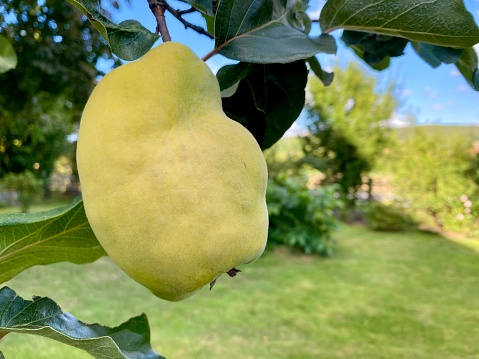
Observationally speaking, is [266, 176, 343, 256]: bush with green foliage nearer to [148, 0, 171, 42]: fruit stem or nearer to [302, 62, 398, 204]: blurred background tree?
[302, 62, 398, 204]: blurred background tree

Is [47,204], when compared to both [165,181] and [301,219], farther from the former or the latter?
[165,181]

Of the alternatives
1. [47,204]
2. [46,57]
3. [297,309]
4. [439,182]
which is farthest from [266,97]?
[47,204]

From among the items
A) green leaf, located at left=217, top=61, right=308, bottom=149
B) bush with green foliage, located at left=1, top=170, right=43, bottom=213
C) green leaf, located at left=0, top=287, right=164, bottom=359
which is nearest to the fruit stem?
green leaf, located at left=217, top=61, right=308, bottom=149

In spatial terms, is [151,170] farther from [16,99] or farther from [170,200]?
[16,99]

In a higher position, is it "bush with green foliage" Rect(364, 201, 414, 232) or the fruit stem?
the fruit stem

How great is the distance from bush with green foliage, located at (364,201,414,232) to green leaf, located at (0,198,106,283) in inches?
230

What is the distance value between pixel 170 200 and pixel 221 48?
15 centimetres

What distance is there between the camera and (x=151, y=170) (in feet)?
0.84

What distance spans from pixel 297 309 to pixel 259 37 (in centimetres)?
282

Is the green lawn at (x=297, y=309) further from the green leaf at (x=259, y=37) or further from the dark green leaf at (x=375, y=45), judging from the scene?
the green leaf at (x=259, y=37)

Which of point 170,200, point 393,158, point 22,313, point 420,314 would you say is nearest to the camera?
point 170,200

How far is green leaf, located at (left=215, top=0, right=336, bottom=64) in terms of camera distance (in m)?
0.34

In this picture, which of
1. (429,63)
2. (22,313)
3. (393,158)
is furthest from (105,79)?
(393,158)

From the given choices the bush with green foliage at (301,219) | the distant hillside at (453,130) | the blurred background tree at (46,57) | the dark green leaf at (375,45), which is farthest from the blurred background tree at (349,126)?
the dark green leaf at (375,45)
